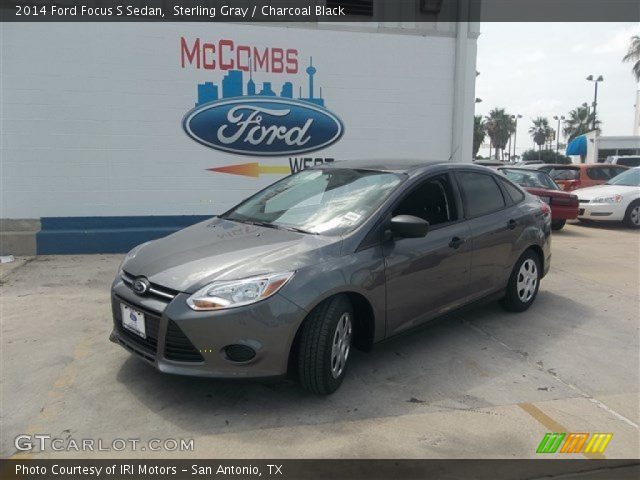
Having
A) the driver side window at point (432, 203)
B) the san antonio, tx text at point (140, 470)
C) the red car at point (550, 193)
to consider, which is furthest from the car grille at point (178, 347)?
the red car at point (550, 193)

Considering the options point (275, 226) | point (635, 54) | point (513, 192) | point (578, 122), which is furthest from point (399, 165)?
point (578, 122)

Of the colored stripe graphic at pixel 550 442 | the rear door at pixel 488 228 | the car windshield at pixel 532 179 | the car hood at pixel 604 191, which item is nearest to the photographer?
the colored stripe graphic at pixel 550 442

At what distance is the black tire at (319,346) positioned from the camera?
Result: 325 cm

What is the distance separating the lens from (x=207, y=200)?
8438mm

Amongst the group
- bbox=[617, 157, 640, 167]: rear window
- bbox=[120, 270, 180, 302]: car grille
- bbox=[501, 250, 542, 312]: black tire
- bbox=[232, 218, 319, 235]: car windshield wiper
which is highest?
bbox=[617, 157, 640, 167]: rear window

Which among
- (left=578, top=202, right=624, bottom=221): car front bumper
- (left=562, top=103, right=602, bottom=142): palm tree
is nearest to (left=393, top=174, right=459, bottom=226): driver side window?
(left=578, top=202, right=624, bottom=221): car front bumper

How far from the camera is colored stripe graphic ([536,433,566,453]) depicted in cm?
302

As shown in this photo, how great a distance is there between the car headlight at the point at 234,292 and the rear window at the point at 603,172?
1364 centimetres

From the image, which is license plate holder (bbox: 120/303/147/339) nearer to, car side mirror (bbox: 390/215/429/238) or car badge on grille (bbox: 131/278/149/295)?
car badge on grille (bbox: 131/278/149/295)

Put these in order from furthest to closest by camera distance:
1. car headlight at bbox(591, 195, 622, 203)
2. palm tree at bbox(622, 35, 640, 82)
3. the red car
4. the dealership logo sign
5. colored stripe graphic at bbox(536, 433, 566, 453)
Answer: palm tree at bbox(622, 35, 640, 82), car headlight at bbox(591, 195, 622, 203), the red car, the dealership logo sign, colored stripe graphic at bbox(536, 433, 566, 453)

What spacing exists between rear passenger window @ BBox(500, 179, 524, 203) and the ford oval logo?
4.06 meters

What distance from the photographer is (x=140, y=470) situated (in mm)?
2740

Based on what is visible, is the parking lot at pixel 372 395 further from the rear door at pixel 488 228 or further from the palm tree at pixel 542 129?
the palm tree at pixel 542 129

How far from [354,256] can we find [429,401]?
1.11 meters
